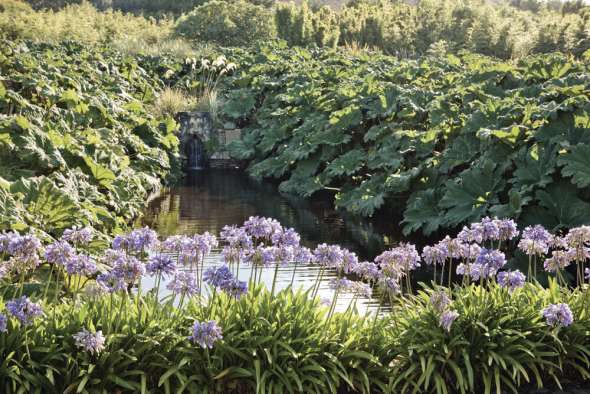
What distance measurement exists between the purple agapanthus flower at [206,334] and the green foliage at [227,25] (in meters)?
25.8

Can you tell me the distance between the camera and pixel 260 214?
35.2ft

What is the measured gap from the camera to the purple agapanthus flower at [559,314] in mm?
3947

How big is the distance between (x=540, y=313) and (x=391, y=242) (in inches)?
188

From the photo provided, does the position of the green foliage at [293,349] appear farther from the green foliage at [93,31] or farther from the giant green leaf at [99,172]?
the green foliage at [93,31]

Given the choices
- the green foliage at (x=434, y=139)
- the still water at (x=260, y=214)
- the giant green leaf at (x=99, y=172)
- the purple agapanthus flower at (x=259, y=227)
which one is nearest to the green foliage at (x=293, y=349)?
the purple agapanthus flower at (x=259, y=227)

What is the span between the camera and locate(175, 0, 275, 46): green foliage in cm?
2877

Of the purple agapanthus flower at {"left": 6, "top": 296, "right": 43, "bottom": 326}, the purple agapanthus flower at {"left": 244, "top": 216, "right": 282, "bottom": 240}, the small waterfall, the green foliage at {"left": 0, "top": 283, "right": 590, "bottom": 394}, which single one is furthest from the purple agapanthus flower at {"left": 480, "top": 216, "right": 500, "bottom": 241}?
the small waterfall

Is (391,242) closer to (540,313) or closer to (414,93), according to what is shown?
(414,93)

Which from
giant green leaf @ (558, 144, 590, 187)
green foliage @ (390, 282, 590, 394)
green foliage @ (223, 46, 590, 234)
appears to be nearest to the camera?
green foliage @ (390, 282, 590, 394)

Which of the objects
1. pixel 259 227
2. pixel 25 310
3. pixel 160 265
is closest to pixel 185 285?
pixel 160 265

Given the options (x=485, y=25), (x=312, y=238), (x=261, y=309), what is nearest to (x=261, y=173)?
(x=312, y=238)

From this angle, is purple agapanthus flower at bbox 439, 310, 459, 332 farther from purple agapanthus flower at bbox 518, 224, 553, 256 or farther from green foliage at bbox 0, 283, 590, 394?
purple agapanthus flower at bbox 518, 224, 553, 256

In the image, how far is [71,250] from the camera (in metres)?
3.86

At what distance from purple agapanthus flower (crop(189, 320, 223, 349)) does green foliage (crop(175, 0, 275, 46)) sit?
25821 mm
